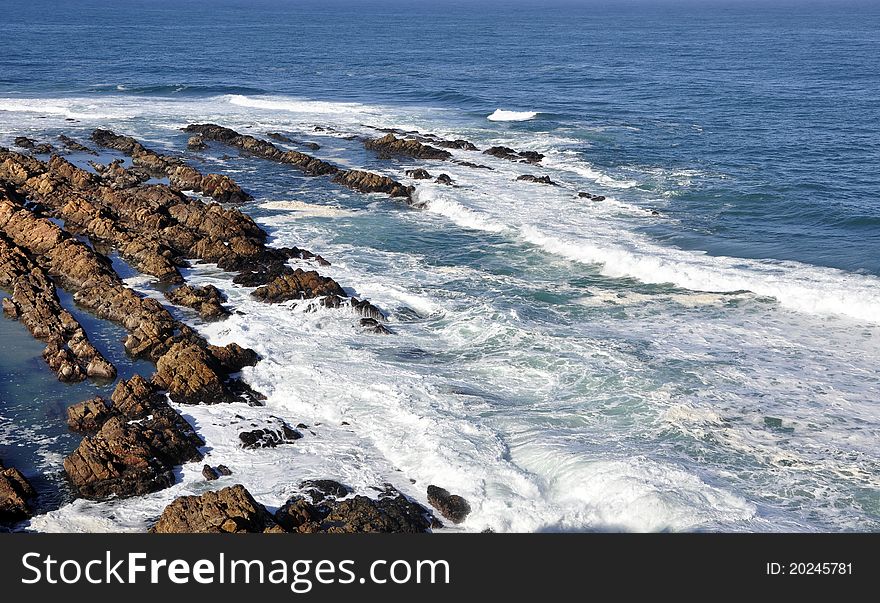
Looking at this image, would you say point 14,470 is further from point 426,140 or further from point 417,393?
point 426,140

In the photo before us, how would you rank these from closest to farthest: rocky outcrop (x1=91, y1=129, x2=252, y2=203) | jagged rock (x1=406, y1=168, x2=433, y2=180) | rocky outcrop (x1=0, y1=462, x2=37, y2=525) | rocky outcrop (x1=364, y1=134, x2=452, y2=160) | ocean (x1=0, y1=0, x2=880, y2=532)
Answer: rocky outcrop (x1=0, y1=462, x2=37, y2=525) → ocean (x1=0, y1=0, x2=880, y2=532) → rocky outcrop (x1=91, y1=129, x2=252, y2=203) → jagged rock (x1=406, y1=168, x2=433, y2=180) → rocky outcrop (x1=364, y1=134, x2=452, y2=160)

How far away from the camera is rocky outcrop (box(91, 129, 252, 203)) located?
40.6 metres

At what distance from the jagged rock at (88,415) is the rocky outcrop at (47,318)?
7.44ft

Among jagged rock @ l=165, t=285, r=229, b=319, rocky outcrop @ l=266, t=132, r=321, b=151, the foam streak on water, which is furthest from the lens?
rocky outcrop @ l=266, t=132, r=321, b=151

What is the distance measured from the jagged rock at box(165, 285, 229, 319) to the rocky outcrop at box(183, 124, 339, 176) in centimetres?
1891

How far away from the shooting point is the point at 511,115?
63.9 meters

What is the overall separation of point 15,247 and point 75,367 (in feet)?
32.9

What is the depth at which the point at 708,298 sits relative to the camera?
2953 cm

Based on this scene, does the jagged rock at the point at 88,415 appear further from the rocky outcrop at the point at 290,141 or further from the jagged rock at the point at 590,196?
the rocky outcrop at the point at 290,141

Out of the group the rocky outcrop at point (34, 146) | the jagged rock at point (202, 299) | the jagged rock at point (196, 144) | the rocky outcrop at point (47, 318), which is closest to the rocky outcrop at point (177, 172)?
the jagged rock at point (196, 144)

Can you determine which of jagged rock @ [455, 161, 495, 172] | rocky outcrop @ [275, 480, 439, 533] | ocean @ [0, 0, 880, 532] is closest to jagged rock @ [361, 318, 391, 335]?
ocean @ [0, 0, 880, 532]

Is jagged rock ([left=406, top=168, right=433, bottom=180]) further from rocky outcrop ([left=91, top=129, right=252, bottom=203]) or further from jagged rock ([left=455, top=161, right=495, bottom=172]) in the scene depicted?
rocky outcrop ([left=91, top=129, right=252, bottom=203])

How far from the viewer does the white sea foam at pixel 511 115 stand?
63.4 m

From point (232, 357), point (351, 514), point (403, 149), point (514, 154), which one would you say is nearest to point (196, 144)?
point (403, 149)
